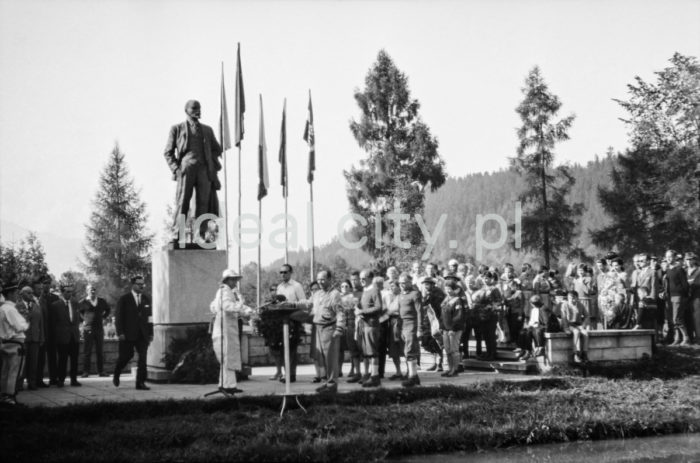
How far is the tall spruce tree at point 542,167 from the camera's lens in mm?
36531

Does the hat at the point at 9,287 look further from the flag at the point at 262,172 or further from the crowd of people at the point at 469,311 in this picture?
the flag at the point at 262,172

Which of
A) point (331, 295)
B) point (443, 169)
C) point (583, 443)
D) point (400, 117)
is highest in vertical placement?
point (400, 117)

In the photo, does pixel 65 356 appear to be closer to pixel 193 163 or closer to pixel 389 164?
pixel 193 163

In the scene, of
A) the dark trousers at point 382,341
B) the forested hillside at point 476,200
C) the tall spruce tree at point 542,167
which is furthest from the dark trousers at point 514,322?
the forested hillside at point 476,200

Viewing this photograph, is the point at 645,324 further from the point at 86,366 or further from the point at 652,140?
the point at 652,140

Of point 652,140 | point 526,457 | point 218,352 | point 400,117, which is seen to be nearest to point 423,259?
point 400,117

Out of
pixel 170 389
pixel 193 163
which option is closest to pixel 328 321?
pixel 170 389

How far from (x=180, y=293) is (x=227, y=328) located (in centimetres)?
201

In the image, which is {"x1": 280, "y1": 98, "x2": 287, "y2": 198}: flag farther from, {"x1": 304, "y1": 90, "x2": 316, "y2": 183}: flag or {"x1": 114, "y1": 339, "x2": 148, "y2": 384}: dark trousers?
{"x1": 114, "y1": 339, "x2": 148, "y2": 384}: dark trousers

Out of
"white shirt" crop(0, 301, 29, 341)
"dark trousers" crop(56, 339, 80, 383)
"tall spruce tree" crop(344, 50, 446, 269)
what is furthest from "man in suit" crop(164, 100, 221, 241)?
"tall spruce tree" crop(344, 50, 446, 269)

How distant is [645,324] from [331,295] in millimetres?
8205

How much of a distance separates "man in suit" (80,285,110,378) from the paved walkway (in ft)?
1.94

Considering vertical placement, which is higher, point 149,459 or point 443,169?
point 443,169

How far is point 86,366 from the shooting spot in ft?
48.6
